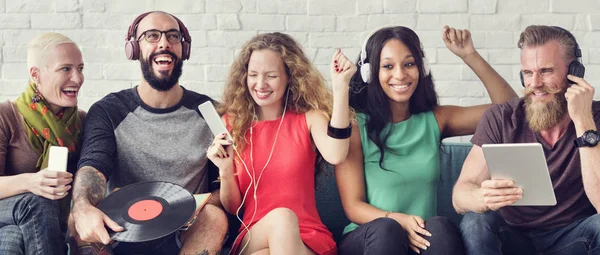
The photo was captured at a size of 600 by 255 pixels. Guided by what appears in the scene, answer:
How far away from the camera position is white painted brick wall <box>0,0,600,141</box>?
3432mm

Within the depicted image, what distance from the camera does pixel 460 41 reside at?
9.32 feet

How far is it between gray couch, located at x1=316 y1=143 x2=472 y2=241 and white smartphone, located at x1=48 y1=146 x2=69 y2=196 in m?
0.96

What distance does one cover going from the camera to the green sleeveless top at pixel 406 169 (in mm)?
2598

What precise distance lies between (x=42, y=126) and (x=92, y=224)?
52cm

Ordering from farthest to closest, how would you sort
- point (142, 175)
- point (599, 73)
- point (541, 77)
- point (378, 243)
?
→ point (599, 73) < point (142, 175) < point (541, 77) < point (378, 243)

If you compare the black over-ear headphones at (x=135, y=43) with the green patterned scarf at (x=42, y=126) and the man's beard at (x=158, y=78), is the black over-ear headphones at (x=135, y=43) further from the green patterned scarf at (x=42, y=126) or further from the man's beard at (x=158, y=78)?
the green patterned scarf at (x=42, y=126)

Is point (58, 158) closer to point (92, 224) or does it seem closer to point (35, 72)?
point (92, 224)

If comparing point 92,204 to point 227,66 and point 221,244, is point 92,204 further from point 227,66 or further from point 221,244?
point 227,66

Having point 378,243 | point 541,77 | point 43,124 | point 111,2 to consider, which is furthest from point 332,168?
point 111,2

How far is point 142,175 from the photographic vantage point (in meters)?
2.67

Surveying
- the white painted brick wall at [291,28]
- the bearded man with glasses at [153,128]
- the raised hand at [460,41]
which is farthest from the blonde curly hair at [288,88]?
the white painted brick wall at [291,28]

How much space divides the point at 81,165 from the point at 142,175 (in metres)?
0.23

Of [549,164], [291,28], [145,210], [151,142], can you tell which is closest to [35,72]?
[151,142]

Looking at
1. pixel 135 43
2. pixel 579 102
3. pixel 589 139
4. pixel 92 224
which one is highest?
pixel 135 43
